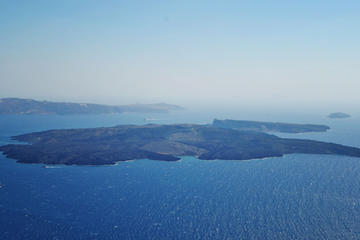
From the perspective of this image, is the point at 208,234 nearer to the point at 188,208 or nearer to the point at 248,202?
the point at 188,208

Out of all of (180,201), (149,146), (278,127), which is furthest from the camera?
(278,127)

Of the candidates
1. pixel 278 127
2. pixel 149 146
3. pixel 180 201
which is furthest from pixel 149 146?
pixel 278 127

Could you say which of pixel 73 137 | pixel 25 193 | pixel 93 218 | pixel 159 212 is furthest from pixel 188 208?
pixel 73 137

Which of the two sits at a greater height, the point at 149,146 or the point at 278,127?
the point at 278,127

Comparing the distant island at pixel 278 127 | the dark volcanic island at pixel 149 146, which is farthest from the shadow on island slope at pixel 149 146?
the distant island at pixel 278 127

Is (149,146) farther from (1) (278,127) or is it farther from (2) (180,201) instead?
(1) (278,127)

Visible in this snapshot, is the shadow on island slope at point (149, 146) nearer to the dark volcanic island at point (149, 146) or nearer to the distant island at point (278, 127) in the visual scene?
the dark volcanic island at point (149, 146)

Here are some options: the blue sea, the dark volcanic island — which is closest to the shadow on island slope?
the dark volcanic island
